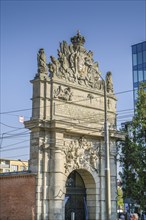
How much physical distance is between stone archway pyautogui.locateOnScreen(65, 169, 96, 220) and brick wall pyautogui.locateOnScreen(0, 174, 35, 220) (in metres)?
3.49

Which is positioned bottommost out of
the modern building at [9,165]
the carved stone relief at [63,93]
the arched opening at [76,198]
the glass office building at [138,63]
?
the arched opening at [76,198]

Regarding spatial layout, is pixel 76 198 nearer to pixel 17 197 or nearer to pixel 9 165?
pixel 17 197

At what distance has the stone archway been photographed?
27.5 m

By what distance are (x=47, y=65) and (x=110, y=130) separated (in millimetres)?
6715

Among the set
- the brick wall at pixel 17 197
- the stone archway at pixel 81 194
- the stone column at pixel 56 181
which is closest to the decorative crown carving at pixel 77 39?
the stone column at pixel 56 181

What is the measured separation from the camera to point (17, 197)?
994 inches

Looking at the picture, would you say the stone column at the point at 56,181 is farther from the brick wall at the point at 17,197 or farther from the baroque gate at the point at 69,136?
the brick wall at the point at 17,197

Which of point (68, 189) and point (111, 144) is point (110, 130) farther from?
point (68, 189)

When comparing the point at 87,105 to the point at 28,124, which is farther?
the point at 87,105

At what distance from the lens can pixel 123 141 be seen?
29969 mm

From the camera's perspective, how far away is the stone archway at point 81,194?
2750 cm

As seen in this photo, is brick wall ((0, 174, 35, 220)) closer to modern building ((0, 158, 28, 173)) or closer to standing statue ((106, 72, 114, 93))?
standing statue ((106, 72, 114, 93))

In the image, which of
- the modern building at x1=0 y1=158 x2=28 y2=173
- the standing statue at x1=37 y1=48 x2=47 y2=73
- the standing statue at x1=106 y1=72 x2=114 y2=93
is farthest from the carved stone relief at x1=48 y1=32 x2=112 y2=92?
the modern building at x1=0 y1=158 x2=28 y2=173

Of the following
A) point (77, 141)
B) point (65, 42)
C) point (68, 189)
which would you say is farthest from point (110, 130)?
point (65, 42)
